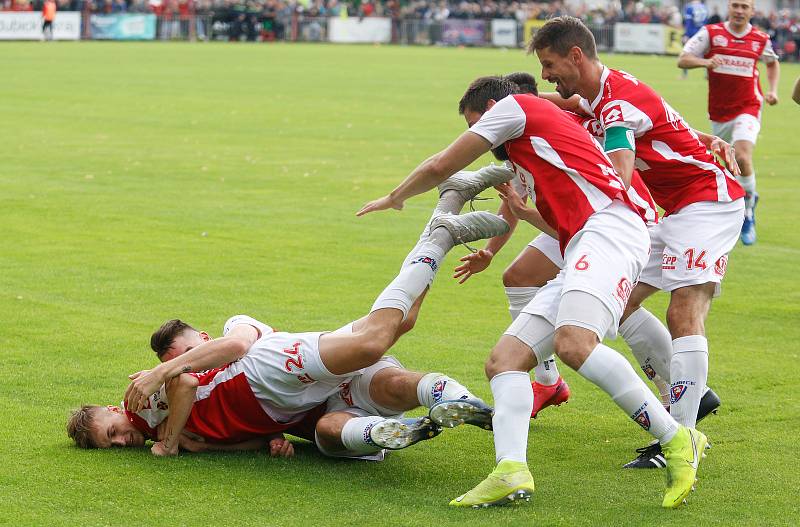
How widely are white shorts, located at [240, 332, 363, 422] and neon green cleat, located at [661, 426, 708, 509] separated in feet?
5.34

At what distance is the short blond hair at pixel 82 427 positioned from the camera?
244 inches

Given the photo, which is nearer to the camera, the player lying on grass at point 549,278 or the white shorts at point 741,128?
the player lying on grass at point 549,278

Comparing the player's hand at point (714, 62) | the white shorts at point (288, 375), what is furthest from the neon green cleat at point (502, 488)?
the player's hand at point (714, 62)

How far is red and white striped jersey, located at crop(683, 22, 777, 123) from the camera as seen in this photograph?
13875 millimetres

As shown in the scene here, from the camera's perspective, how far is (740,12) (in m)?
13.8

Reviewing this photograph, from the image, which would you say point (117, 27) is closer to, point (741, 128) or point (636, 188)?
point (741, 128)

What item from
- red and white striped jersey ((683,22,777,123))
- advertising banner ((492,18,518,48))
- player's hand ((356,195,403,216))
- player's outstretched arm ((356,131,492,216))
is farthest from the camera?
advertising banner ((492,18,518,48))

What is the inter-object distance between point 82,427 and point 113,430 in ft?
0.58

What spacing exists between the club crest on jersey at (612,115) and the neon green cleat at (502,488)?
1.88m

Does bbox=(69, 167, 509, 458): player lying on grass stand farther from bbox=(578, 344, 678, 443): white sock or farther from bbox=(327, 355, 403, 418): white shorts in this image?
bbox=(578, 344, 678, 443): white sock

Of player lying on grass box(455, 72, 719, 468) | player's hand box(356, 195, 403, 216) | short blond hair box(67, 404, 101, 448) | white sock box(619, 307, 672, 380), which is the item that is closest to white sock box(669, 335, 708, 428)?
player lying on grass box(455, 72, 719, 468)

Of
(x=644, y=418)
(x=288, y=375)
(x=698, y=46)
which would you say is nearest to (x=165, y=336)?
(x=288, y=375)

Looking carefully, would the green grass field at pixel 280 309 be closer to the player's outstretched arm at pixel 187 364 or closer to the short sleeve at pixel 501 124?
the player's outstretched arm at pixel 187 364

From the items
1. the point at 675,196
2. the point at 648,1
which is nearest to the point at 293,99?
the point at 675,196
